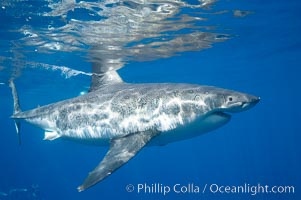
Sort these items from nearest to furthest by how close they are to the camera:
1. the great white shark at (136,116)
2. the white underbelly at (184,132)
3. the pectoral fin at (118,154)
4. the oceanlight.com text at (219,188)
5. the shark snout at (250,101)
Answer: the pectoral fin at (118,154) < the shark snout at (250,101) < the great white shark at (136,116) < the white underbelly at (184,132) < the oceanlight.com text at (219,188)

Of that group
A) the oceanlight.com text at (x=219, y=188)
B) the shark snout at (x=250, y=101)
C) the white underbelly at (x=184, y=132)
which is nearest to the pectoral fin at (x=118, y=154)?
the white underbelly at (x=184, y=132)

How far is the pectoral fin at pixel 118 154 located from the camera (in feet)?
17.0

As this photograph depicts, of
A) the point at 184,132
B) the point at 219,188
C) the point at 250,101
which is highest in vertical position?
the point at 250,101

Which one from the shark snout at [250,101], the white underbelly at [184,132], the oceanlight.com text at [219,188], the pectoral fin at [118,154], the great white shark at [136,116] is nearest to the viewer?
the pectoral fin at [118,154]

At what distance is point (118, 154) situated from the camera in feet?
19.6

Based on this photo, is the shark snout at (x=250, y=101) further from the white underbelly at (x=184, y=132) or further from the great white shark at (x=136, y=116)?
the white underbelly at (x=184, y=132)

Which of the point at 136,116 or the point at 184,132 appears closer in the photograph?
the point at 184,132

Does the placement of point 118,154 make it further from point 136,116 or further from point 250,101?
point 250,101

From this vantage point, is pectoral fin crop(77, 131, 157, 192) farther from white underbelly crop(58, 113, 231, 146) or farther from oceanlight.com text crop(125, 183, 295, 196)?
oceanlight.com text crop(125, 183, 295, 196)

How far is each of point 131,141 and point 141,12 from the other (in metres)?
7.84

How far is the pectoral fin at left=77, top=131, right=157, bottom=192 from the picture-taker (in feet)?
17.0

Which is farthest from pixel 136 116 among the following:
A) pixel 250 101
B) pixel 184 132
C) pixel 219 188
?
pixel 219 188

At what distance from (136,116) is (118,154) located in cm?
145

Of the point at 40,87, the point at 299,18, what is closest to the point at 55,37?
the point at 299,18
